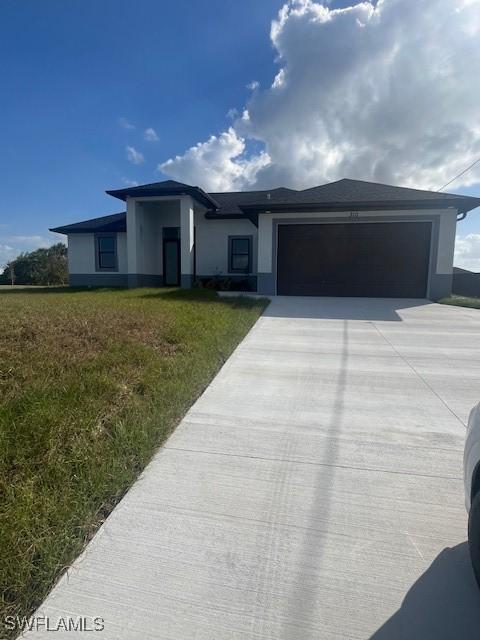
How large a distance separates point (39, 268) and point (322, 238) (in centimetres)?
4977

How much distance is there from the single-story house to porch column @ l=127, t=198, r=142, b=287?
0.14 ft

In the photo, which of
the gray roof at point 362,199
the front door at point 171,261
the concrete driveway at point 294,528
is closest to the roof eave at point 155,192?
the gray roof at point 362,199

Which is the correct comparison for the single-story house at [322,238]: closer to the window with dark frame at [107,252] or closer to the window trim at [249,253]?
the window trim at [249,253]

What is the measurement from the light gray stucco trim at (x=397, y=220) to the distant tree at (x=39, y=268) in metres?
31.8

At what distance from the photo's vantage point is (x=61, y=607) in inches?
59.6

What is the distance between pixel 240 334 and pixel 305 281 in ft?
22.6

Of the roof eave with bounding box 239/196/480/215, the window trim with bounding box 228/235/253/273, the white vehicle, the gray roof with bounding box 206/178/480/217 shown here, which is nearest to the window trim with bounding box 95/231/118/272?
the window trim with bounding box 228/235/253/273

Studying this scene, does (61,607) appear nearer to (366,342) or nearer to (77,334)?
(77,334)

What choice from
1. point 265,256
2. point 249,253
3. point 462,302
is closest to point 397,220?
point 462,302

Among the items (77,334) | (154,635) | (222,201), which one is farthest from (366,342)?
(222,201)

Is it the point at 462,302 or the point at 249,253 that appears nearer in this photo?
the point at 462,302

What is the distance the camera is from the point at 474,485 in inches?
62.8

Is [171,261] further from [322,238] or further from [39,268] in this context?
[39,268]

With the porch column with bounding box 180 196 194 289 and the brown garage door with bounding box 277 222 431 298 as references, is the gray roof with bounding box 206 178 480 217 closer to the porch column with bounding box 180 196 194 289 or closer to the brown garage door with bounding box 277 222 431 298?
the brown garage door with bounding box 277 222 431 298
